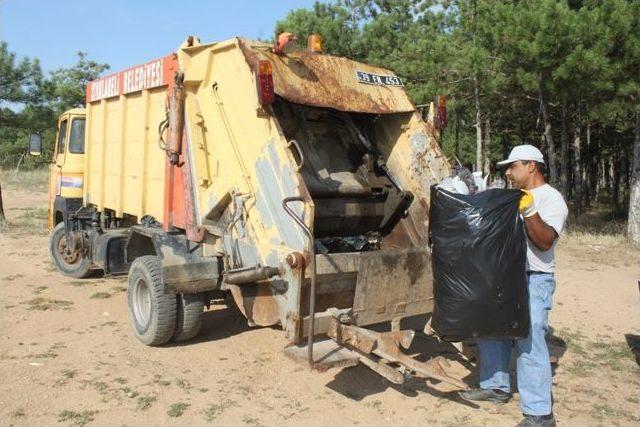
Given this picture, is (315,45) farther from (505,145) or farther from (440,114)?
(505,145)

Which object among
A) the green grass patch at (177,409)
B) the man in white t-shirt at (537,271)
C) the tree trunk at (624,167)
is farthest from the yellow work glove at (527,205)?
the tree trunk at (624,167)

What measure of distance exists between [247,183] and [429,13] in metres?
18.6

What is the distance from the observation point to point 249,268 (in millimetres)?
3889

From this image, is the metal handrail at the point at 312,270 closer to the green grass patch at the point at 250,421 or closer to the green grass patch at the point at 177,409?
the green grass patch at the point at 250,421

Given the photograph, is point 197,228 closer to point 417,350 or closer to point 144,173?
point 144,173

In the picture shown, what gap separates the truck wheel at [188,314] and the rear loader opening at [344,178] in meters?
1.19

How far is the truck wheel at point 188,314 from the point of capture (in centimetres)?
489

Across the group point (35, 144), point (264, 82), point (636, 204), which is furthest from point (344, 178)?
point (636, 204)

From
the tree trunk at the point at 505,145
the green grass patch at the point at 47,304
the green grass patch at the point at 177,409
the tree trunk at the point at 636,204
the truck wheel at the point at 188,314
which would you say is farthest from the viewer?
the tree trunk at the point at 505,145

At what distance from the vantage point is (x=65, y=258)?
7.91m

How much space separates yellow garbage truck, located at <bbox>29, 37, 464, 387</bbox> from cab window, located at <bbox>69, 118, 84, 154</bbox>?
1611 mm

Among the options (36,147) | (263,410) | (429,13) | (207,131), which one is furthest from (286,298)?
(429,13)

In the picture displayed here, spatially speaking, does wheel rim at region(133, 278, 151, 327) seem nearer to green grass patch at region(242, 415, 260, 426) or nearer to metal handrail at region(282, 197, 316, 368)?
green grass patch at region(242, 415, 260, 426)

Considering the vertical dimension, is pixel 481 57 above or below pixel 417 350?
above
